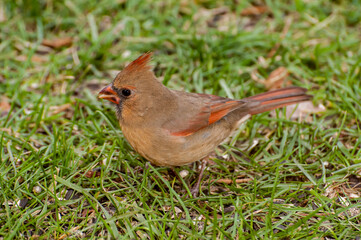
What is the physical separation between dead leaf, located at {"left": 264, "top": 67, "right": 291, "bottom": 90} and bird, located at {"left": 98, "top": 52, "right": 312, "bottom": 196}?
4.24ft

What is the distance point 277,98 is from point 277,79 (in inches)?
33.3

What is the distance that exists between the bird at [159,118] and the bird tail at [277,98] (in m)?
0.45

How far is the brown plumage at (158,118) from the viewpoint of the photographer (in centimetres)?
339

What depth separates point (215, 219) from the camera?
3.04 m

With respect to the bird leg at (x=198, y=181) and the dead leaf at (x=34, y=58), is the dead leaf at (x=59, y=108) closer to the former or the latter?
the dead leaf at (x=34, y=58)

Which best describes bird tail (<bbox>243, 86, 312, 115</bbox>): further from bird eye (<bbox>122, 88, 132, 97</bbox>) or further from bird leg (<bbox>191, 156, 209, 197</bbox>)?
bird eye (<bbox>122, 88, 132, 97</bbox>)

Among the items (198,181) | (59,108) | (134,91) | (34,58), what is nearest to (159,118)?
(134,91)

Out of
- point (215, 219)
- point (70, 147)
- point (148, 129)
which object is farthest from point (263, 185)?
point (70, 147)

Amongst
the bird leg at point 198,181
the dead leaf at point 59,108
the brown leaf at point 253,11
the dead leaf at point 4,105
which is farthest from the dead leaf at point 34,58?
the brown leaf at point 253,11

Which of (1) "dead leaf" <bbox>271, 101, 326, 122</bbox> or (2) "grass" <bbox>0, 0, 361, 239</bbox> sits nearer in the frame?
(2) "grass" <bbox>0, 0, 361, 239</bbox>

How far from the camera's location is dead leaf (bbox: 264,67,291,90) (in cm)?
482

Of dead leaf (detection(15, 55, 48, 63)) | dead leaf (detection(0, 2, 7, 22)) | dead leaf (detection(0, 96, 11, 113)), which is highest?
dead leaf (detection(0, 2, 7, 22))

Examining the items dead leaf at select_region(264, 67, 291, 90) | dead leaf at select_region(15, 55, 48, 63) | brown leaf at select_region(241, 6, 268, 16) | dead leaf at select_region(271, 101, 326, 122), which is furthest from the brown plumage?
brown leaf at select_region(241, 6, 268, 16)

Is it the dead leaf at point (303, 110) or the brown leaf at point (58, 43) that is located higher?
the brown leaf at point (58, 43)
